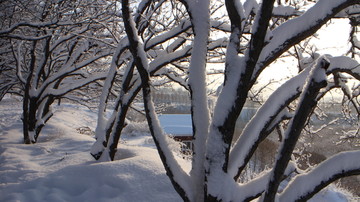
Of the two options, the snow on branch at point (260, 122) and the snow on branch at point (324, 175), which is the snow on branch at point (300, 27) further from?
the snow on branch at point (324, 175)

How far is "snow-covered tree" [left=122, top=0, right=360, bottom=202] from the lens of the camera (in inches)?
77.3

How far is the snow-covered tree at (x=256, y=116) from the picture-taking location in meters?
1.96

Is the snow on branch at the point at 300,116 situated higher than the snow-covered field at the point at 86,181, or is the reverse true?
the snow on branch at the point at 300,116

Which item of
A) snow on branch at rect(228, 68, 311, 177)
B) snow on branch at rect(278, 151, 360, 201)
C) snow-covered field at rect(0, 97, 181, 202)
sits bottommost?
snow-covered field at rect(0, 97, 181, 202)

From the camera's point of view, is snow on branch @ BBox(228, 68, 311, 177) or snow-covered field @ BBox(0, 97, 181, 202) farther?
snow-covered field @ BBox(0, 97, 181, 202)

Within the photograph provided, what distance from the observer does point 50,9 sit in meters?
6.61

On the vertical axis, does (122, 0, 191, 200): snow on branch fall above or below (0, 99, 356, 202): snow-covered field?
above

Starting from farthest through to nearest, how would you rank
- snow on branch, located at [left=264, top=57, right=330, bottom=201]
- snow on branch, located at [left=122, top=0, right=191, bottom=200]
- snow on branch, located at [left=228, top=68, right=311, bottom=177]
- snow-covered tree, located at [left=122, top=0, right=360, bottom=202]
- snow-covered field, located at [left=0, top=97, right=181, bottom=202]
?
snow-covered field, located at [left=0, top=97, right=181, bottom=202], snow on branch, located at [left=122, top=0, right=191, bottom=200], snow on branch, located at [left=228, top=68, right=311, bottom=177], snow-covered tree, located at [left=122, top=0, right=360, bottom=202], snow on branch, located at [left=264, top=57, right=330, bottom=201]

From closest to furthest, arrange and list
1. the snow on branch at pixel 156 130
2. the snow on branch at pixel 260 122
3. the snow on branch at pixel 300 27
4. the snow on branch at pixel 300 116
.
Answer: the snow on branch at pixel 300 116 < the snow on branch at pixel 300 27 < the snow on branch at pixel 260 122 < the snow on branch at pixel 156 130

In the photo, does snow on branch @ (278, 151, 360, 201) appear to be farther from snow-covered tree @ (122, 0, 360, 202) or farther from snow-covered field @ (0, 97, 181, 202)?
snow-covered field @ (0, 97, 181, 202)

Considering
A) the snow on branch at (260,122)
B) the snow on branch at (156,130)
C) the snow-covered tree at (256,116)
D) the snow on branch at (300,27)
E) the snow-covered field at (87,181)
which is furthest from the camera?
the snow-covered field at (87,181)

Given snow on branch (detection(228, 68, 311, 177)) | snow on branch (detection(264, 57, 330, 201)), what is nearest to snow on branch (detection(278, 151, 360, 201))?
snow on branch (detection(264, 57, 330, 201))

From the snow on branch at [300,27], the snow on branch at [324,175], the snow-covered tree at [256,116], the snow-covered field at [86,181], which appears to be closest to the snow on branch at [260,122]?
the snow-covered tree at [256,116]

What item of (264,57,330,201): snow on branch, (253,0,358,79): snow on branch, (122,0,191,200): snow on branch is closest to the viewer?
(264,57,330,201): snow on branch
